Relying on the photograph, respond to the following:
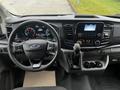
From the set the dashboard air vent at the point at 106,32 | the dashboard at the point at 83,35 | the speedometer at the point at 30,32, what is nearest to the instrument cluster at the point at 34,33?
the speedometer at the point at 30,32

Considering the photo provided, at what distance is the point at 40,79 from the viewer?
308 centimetres

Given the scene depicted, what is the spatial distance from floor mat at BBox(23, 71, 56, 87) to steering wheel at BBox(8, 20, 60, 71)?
25cm

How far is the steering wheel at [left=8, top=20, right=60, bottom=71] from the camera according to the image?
2.72 m

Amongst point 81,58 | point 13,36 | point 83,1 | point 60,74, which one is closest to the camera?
point 13,36

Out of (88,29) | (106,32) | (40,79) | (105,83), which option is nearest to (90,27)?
(88,29)

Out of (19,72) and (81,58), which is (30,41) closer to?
(81,58)

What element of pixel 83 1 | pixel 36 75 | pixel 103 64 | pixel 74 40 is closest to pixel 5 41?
pixel 36 75

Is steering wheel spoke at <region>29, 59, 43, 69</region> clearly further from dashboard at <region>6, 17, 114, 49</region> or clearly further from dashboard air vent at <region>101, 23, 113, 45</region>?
dashboard air vent at <region>101, 23, 113, 45</region>

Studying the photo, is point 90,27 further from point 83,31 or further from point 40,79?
point 40,79

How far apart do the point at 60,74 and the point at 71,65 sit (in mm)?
537

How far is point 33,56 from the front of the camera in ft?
9.11

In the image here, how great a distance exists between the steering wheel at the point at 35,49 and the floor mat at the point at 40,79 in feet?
0.81

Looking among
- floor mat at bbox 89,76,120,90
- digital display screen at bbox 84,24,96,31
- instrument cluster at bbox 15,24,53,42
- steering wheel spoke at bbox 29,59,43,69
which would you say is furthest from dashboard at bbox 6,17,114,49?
floor mat at bbox 89,76,120,90

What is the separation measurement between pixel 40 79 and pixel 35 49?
17.0 inches
